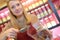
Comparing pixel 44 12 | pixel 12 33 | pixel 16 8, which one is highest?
pixel 16 8

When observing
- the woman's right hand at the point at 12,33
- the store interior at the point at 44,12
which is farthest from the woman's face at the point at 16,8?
the store interior at the point at 44,12

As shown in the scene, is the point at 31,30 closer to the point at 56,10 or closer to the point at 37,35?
the point at 37,35

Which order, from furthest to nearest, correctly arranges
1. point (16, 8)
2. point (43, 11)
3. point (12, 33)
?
point (43, 11)
point (16, 8)
point (12, 33)

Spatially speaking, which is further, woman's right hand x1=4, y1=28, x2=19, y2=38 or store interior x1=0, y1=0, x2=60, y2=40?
store interior x1=0, y1=0, x2=60, y2=40

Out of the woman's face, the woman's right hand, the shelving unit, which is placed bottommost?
the shelving unit

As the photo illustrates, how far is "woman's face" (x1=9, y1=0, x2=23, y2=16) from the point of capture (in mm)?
2054

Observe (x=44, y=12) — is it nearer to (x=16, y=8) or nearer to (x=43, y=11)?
(x=43, y=11)

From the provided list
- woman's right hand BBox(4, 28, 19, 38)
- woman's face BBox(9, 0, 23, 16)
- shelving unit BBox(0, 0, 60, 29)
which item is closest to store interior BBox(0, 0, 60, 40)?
shelving unit BBox(0, 0, 60, 29)

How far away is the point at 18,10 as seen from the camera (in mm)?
2045

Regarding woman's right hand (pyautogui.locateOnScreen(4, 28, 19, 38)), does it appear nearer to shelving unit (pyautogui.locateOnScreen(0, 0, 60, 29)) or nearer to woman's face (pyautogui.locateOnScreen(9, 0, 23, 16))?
woman's face (pyautogui.locateOnScreen(9, 0, 23, 16))

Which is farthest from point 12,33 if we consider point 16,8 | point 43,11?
point 43,11

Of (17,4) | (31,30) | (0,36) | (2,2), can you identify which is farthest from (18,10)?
(2,2)

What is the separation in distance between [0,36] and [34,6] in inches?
48.7

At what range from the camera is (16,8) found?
2047mm
